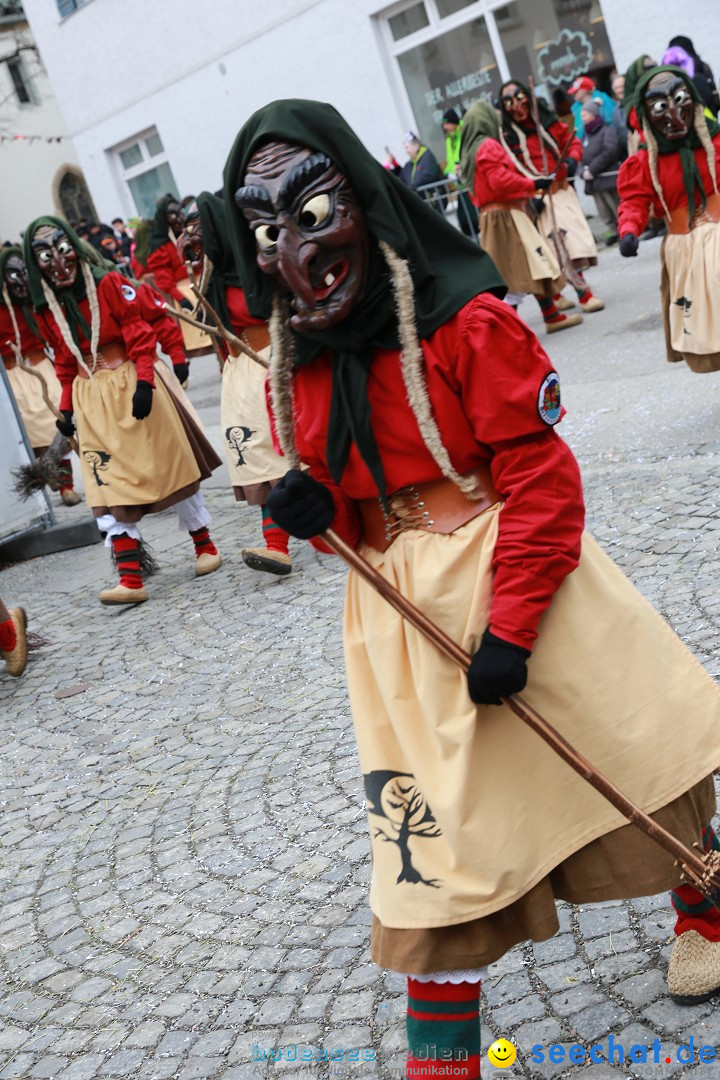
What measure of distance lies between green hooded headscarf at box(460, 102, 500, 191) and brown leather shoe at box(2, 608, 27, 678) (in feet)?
18.7

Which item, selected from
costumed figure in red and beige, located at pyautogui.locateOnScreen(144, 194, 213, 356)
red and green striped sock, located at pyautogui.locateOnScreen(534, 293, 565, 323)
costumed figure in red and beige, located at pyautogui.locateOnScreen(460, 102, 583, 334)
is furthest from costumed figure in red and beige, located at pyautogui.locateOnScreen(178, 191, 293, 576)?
red and green striped sock, located at pyautogui.locateOnScreen(534, 293, 565, 323)

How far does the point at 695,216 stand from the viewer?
6605mm

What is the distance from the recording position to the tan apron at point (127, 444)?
24.2ft

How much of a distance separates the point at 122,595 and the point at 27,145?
96.7 ft

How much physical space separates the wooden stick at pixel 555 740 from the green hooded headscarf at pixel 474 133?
8.60m

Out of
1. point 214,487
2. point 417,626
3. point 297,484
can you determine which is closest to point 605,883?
point 417,626

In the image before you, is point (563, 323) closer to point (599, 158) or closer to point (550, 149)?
point (550, 149)

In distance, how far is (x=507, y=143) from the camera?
11.0 m

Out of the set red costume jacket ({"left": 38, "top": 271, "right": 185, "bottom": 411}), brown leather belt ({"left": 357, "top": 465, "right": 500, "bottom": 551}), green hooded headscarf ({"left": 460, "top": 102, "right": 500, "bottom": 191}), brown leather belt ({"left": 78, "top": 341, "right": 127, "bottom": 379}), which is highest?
green hooded headscarf ({"left": 460, "top": 102, "right": 500, "bottom": 191})

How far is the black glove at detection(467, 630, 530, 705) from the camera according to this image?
235cm

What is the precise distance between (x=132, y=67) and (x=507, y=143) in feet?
39.9

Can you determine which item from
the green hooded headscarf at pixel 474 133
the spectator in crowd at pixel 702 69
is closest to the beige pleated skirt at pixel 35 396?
the green hooded headscarf at pixel 474 133

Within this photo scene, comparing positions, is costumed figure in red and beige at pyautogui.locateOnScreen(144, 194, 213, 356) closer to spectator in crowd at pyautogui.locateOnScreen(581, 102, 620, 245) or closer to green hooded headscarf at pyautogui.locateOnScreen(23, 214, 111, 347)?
green hooded headscarf at pyautogui.locateOnScreen(23, 214, 111, 347)

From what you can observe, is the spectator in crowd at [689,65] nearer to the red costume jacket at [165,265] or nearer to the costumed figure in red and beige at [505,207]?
the costumed figure in red and beige at [505,207]
